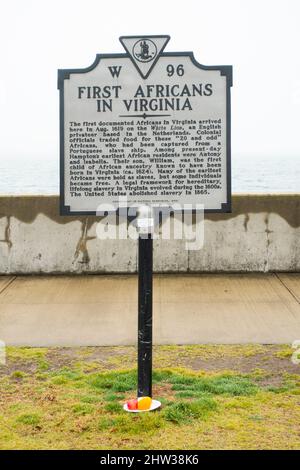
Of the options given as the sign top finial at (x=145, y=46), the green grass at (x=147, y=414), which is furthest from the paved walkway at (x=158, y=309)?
the sign top finial at (x=145, y=46)

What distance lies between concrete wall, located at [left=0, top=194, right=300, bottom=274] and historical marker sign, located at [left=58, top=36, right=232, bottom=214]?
376 centimetres

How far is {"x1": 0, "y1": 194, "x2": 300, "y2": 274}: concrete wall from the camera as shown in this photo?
28.0ft

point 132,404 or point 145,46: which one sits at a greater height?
point 145,46

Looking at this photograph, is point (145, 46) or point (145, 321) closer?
point (145, 321)

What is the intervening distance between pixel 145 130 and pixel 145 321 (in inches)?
54.6

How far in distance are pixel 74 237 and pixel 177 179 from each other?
158 inches

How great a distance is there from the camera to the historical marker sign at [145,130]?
463 cm

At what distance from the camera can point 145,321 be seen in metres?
4.49

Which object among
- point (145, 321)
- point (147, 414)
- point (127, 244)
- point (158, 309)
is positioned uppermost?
point (127, 244)

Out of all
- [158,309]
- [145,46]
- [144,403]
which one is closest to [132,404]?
[144,403]

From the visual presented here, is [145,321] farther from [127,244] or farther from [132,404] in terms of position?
[127,244]

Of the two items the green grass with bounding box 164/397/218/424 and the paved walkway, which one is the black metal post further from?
the paved walkway

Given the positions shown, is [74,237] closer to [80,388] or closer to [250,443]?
[80,388]

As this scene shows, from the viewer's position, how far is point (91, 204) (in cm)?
480
